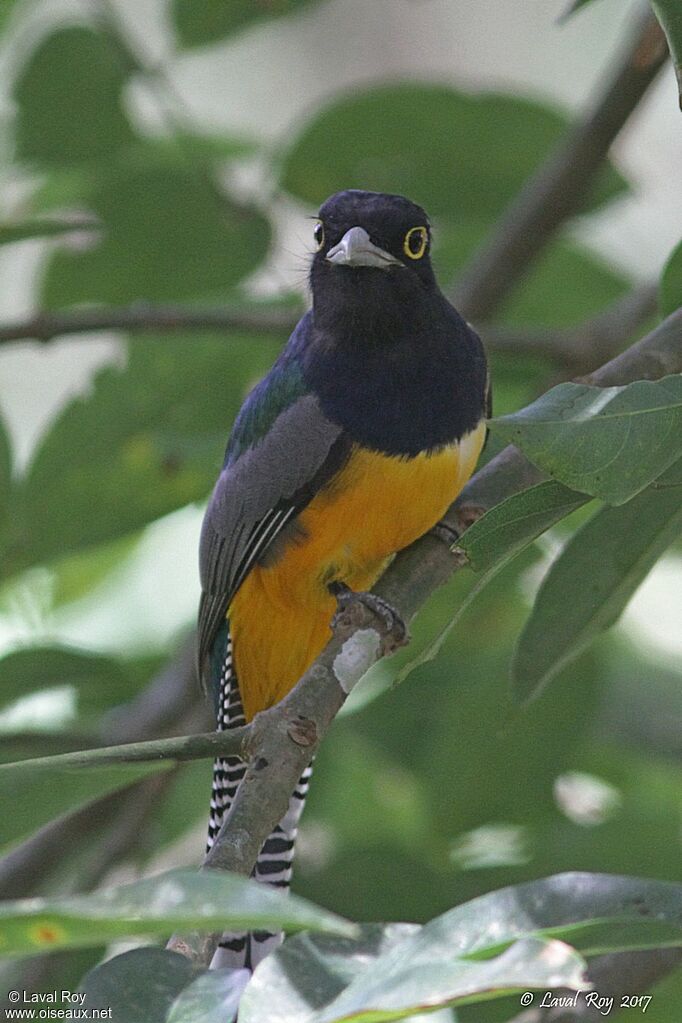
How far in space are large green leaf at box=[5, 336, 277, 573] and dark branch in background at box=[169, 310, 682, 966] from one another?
86 cm

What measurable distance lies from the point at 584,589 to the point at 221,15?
2363 mm

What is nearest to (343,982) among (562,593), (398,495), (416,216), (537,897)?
(537,897)

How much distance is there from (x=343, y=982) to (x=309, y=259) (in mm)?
2749

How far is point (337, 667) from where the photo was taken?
8.46 feet

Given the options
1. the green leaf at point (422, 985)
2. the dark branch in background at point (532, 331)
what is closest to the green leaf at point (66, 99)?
the dark branch in background at point (532, 331)

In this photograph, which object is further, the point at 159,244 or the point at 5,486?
the point at 159,244

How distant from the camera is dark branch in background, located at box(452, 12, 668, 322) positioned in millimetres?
4312

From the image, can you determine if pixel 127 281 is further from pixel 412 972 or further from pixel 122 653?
pixel 412 972

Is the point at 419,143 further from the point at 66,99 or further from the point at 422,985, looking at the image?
the point at 422,985

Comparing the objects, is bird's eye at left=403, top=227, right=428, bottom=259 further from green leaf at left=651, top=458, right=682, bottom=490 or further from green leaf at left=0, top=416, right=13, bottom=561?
green leaf at left=651, top=458, right=682, bottom=490

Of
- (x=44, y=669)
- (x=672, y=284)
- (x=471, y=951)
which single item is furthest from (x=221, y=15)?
(x=471, y=951)

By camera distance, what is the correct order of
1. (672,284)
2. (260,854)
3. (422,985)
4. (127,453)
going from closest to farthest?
(422,985)
(672,284)
(260,854)
(127,453)

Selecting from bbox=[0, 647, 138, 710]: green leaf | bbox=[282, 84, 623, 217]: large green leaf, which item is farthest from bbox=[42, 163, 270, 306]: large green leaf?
bbox=[0, 647, 138, 710]: green leaf

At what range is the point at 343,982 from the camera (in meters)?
1.71
